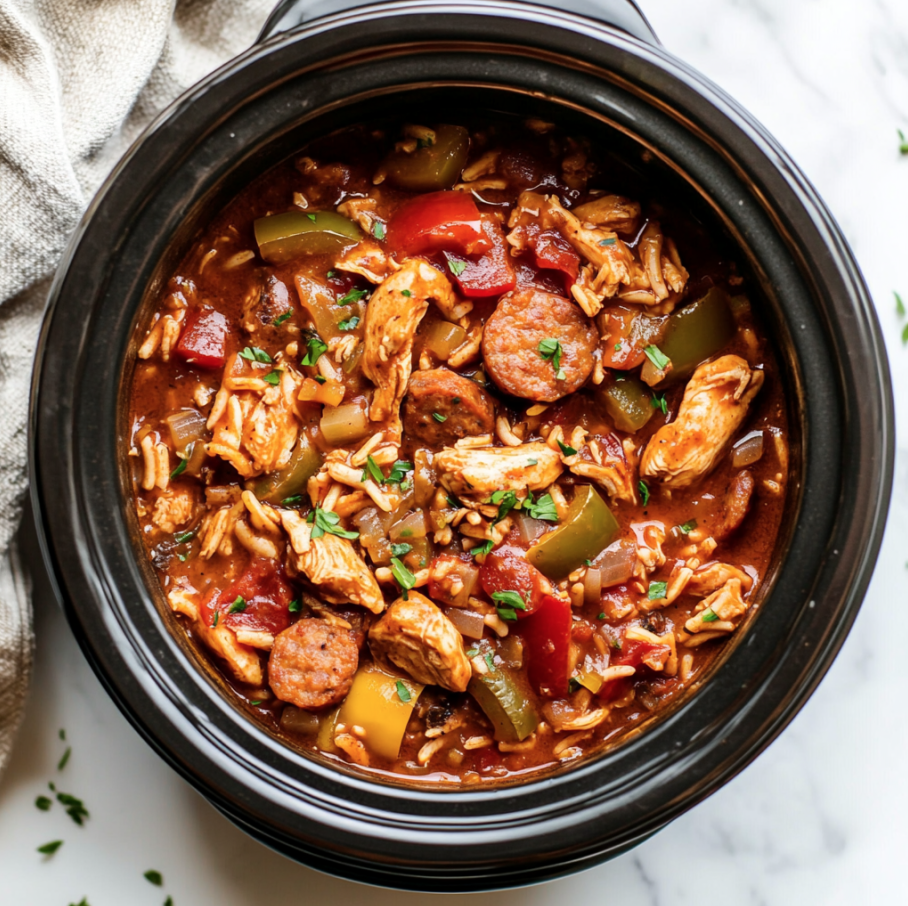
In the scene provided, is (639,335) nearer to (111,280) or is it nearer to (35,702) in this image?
(111,280)

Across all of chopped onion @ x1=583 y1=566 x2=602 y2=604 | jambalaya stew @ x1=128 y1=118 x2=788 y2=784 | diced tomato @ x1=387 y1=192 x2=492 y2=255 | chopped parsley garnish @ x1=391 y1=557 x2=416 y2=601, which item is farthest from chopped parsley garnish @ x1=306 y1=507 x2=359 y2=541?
diced tomato @ x1=387 y1=192 x2=492 y2=255

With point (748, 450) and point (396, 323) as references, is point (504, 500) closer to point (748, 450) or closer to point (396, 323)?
point (396, 323)

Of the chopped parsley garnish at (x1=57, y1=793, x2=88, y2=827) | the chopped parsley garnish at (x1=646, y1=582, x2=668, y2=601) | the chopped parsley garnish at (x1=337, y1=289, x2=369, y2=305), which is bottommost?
the chopped parsley garnish at (x1=57, y1=793, x2=88, y2=827)

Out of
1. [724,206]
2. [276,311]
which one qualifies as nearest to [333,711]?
[276,311]

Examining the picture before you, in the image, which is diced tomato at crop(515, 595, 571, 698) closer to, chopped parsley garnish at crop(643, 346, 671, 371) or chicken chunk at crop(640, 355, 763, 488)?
chicken chunk at crop(640, 355, 763, 488)

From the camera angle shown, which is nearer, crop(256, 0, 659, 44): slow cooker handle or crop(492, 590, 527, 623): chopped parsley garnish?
crop(256, 0, 659, 44): slow cooker handle
